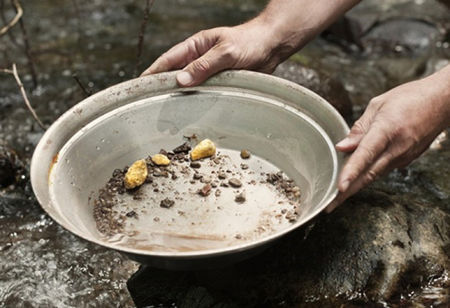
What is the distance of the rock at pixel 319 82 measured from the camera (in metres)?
3.80

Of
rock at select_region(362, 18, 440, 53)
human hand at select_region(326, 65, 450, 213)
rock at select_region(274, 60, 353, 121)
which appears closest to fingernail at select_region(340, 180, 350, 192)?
human hand at select_region(326, 65, 450, 213)

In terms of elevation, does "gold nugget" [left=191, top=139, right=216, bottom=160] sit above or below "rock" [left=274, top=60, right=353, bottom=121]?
above

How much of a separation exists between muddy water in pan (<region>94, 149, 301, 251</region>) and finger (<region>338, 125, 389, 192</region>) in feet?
1.20

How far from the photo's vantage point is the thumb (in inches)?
92.6

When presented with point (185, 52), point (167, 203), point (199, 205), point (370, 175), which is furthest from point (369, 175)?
point (185, 52)

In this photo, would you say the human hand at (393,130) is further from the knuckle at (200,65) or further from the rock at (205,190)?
the knuckle at (200,65)

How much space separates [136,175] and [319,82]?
209cm

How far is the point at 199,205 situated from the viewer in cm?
215

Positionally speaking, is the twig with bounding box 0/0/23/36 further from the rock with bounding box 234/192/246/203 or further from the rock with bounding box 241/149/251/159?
the rock with bounding box 234/192/246/203

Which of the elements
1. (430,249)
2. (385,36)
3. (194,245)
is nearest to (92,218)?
(194,245)

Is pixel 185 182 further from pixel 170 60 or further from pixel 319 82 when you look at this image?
pixel 319 82

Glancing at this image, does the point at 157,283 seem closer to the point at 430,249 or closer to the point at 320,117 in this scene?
the point at 320,117

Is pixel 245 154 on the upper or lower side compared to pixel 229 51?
lower

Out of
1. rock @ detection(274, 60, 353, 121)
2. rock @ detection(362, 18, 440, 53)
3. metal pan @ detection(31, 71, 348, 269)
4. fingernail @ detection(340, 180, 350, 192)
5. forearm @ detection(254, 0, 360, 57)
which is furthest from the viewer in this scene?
rock @ detection(362, 18, 440, 53)
